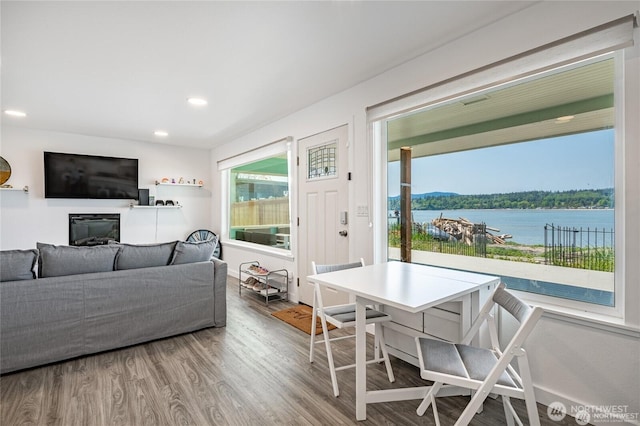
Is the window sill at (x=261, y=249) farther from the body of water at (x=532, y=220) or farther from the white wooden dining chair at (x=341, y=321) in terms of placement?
the body of water at (x=532, y=220)

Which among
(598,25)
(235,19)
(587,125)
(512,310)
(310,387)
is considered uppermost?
(235,19)

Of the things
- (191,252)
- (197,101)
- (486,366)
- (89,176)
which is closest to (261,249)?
(191,252)

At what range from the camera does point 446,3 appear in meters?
1.95

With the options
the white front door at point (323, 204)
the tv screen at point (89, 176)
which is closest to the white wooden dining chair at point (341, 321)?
the white front door at point (323, 204)

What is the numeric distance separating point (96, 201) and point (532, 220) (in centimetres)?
615

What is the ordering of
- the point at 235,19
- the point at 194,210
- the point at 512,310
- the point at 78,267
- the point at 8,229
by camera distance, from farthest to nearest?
the point at 194,210 < the point at 8,229 < the point at 78,267 < the point at 235,19 < the point at 512,310

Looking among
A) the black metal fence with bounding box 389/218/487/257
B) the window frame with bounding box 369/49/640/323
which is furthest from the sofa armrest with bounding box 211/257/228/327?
the window frame with bounding box 369/49/640/323

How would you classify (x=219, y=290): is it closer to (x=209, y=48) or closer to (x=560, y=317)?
(x=209, y=48)

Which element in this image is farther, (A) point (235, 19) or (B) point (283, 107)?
(B) point (283, 107)

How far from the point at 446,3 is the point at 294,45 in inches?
43.1

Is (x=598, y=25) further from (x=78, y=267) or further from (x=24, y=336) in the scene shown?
(x=24, y=336)

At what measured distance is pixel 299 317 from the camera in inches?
136

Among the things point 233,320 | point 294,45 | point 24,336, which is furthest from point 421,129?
point 24,336

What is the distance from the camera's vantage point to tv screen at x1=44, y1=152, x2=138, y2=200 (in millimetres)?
4898
